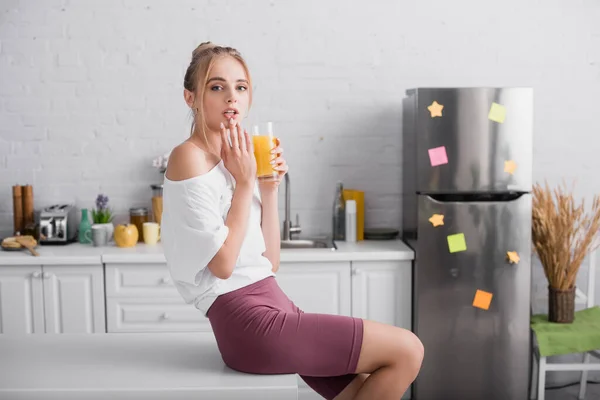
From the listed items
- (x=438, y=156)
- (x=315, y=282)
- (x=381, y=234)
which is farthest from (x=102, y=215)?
(x=438, y=156)

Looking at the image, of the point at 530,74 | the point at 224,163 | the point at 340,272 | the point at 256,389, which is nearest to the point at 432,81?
the point at 530,74

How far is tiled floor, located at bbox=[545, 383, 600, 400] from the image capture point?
360 cm

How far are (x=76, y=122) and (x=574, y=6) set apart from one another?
2645mm

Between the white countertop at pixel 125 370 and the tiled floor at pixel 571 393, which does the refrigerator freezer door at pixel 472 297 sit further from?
the white countertop at pixel 125 370

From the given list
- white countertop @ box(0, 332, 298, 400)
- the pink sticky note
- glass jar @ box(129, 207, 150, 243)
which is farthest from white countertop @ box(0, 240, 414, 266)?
white countertop @ box(0, 332, 298, 400)

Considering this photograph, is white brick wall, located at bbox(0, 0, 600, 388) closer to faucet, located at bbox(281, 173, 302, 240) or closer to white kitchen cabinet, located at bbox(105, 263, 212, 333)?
faucet, located at bbox(281, 173, 302, 240)

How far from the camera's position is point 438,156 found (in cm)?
323

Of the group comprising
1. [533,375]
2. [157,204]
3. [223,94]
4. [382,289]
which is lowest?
[533,375]

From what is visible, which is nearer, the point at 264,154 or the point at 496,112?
the point at 264,154

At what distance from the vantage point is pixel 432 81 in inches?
145

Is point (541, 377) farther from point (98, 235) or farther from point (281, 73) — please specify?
point (98, 235)

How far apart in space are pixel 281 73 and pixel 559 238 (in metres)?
1.58

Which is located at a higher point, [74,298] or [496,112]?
[496,112]

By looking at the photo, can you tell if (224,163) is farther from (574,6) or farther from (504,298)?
(574,6)
